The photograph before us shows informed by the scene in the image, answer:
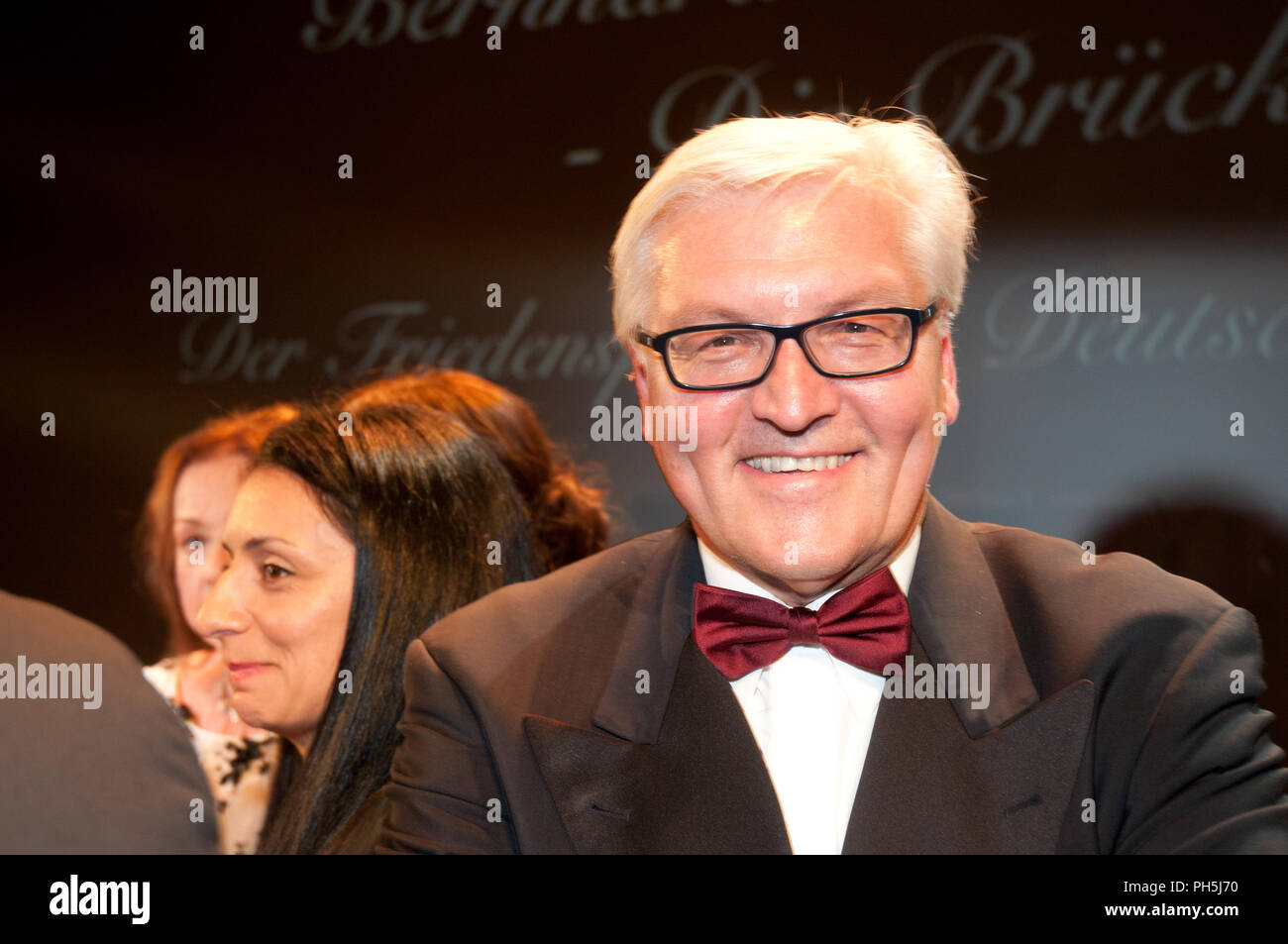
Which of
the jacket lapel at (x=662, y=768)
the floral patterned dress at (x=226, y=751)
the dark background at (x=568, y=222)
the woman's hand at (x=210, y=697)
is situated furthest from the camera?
the woman's hand at (x=210, y=697)

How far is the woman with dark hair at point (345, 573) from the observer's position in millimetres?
2346

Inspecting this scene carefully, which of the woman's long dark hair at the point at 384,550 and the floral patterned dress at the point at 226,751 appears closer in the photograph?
the woman's long dark hair at the point at 384,550

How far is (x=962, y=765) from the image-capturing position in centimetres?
186

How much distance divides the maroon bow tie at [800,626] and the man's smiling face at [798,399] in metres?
0.06

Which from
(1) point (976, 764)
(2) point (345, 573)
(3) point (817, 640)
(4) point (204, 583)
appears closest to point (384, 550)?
(2) point (345, 573)

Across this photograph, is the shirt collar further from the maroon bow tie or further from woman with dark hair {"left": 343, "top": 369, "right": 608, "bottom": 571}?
woman with dark hair {"left": 343, "top": 369, "right": 608, "bottom": 571}

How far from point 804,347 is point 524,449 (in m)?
0.96

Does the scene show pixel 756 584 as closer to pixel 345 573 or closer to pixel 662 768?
pixel 662 768

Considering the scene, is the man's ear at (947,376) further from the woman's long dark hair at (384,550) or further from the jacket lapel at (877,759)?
the woman's long dark hair at (384,550)

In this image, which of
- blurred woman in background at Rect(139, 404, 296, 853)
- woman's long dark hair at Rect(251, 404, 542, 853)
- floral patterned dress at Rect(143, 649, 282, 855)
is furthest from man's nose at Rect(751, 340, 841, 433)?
floral patterned dress at Rect(143, 649, 282, 855)

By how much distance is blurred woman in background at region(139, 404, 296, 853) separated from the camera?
283cm

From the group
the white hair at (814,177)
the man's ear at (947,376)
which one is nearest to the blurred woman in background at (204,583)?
the white hair at (814,177)

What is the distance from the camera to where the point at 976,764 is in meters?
1.86
